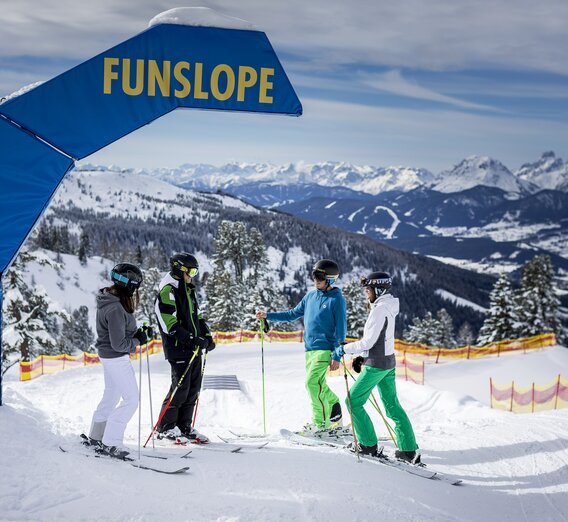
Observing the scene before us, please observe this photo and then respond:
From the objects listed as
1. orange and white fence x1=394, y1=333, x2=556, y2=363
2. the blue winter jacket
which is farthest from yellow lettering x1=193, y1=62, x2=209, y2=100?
orange and white fence x1=394, y1=333, x2=556, y2=363

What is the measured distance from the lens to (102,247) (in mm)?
136125

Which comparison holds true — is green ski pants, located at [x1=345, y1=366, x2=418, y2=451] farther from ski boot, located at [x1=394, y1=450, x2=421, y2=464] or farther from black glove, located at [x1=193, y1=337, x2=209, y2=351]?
black glove, located at [x1=193, y1=337, x2=209, y2=351]

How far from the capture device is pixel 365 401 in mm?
5793

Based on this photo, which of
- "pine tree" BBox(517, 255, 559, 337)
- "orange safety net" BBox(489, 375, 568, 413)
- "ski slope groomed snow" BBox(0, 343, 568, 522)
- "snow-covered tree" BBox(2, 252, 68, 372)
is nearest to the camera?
"ski slope groomed snow" BBox(0, 343, 568, 522)

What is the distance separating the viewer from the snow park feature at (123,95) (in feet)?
19.7

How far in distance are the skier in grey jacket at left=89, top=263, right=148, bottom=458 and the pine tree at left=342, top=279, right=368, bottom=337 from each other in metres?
29.9

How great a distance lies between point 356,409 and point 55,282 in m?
99.0

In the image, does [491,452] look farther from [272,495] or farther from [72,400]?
[72,400]

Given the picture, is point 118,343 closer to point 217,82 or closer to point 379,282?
point 379,282

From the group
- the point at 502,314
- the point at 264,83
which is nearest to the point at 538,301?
the point at 502,314

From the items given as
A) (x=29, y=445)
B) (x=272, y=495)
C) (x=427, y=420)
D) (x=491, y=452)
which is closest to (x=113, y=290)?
(x=29, y=445)

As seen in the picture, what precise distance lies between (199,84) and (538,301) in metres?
32.6

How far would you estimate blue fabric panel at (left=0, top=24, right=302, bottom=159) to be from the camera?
605 cm

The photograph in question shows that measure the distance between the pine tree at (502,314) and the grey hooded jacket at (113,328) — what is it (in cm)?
3194
